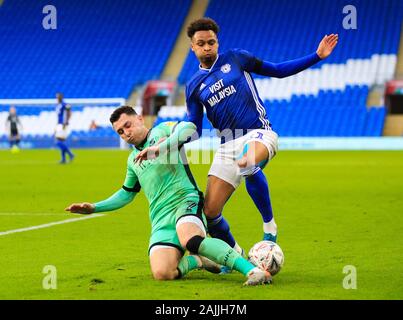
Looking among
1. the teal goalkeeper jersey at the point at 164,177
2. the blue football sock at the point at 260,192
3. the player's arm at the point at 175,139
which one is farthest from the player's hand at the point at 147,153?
the blue football sock at the point at 260,192

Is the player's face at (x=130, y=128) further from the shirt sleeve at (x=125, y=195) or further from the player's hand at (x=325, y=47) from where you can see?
the player's hand at (x=325, y=47)

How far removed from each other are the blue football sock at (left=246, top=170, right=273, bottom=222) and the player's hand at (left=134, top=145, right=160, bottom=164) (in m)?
1.86

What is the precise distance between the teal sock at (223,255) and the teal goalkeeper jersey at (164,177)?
61cm

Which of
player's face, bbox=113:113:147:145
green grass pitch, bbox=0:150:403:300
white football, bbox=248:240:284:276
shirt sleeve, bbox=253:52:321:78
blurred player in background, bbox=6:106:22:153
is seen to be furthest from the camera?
blurred player in background, bbox=6:106:22:153

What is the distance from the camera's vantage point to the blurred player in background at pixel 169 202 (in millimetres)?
6277

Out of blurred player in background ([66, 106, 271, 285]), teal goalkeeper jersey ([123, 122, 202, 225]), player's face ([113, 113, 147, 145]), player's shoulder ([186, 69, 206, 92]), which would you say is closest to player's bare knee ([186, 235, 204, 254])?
blurred player in background ([66, 106, 271, 285])

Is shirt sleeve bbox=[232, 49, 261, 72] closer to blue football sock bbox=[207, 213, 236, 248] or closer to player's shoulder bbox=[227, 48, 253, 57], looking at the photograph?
player's shoulder bbox=[227, 48, 253, 57]

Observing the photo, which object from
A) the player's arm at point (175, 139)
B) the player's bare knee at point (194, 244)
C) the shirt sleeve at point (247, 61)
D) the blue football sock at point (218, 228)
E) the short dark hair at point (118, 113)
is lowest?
the player's bare knee at point (194, 244)

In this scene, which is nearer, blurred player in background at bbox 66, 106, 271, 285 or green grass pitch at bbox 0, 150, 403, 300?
green grass pitch at bbox 0, 150, 403, 300

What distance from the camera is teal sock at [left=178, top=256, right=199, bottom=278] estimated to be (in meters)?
6.51

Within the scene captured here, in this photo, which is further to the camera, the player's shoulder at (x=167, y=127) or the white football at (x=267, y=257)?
the player's shoulder at (x=167, y=127)

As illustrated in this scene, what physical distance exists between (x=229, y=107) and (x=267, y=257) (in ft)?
4.70

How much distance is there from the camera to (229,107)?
7.18 metres

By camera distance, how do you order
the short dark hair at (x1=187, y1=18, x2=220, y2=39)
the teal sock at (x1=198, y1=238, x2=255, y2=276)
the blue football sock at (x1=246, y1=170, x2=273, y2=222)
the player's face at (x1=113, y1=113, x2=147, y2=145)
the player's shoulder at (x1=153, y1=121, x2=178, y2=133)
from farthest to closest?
1. the blue football sock at (x1=246, y1=170, x2=273, y2=222)
2. the short dark hair at (x1=187, y1=18, x2=220, y2=39)
3. the player's shoulder at (x1=153, y1=121, x2=178, y2=133)
4. the player's face at (x1=113, y1=113, x2=147, y2=145)
5. the teal sock at (x1=198, y1=238, x2=255, y2=276)
